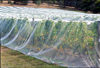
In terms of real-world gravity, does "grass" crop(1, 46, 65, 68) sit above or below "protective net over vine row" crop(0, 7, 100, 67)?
below

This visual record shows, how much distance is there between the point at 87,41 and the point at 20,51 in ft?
10.7

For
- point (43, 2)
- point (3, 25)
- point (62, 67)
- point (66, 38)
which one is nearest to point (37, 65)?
point (62, 67)

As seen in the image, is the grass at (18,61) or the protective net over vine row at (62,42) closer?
the protective net over vine row at (62,42)

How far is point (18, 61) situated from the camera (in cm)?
710

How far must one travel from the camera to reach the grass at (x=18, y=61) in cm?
646

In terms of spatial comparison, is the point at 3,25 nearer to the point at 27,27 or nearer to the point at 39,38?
the point at 27,27

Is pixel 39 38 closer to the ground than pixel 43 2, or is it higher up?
higher up

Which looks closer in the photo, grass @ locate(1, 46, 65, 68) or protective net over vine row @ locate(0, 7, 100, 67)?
protective net over vine row @ locate(0, 7, 100, 67)

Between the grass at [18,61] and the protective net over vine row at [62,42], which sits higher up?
Result: the protective net over vine row at [62,42]

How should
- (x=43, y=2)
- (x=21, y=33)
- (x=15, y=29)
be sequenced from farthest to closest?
(x=43, y=2) < (x=15, y=29) < (x=21, y=33)

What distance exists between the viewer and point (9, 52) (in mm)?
8516

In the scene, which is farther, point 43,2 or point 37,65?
point 43,2

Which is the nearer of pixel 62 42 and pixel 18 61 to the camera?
pixel 62 42

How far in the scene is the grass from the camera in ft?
21.2
